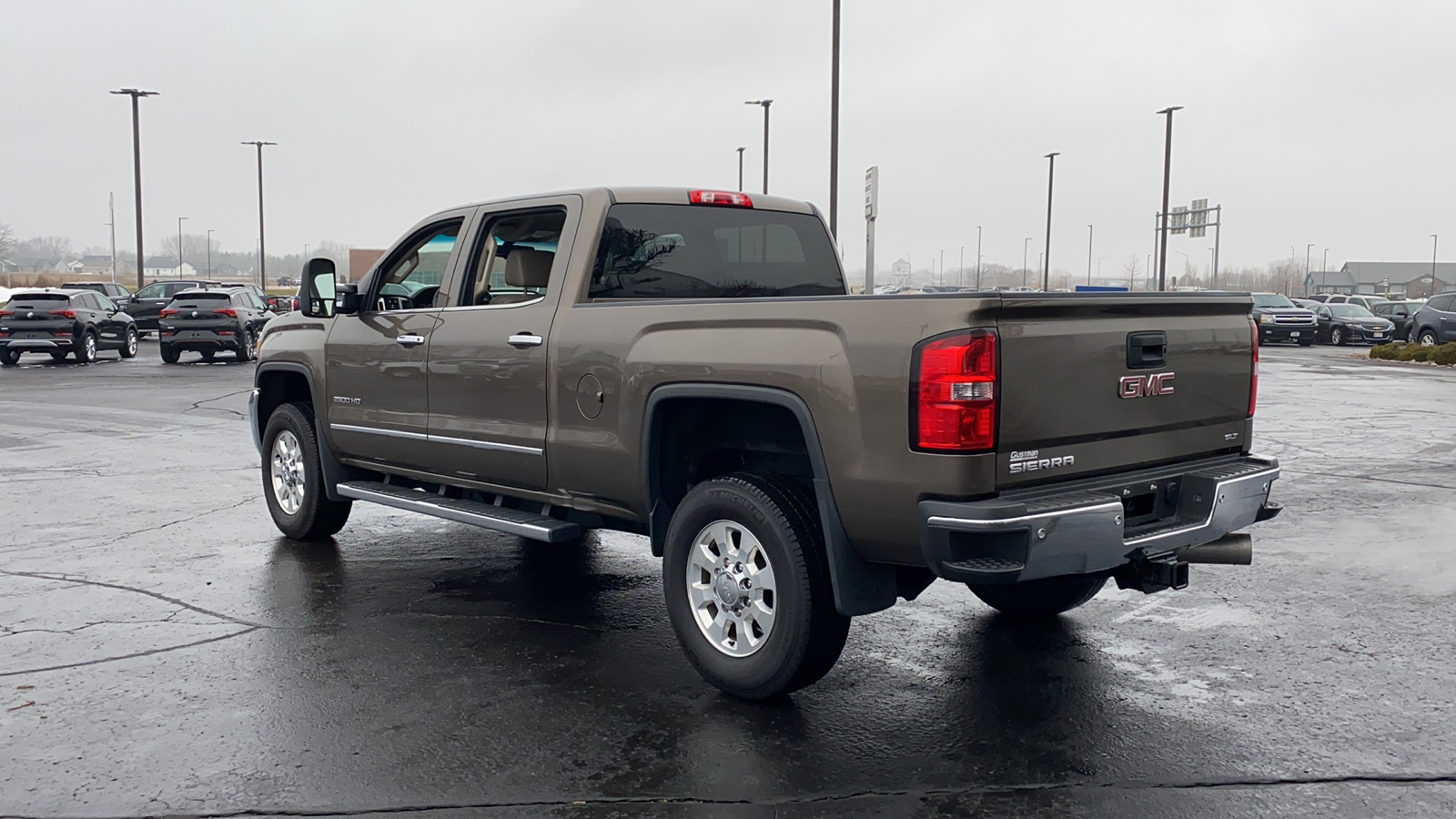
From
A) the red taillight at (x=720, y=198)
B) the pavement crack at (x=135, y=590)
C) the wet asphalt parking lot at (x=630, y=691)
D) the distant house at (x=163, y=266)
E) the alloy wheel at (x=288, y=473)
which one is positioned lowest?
the pavement crack at (x=135, y=590)

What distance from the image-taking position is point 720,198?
6152mm

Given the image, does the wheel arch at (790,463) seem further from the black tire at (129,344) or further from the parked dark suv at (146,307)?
the parked dark suv at (146,307)

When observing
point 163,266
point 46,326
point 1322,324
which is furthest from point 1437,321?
point 163,266

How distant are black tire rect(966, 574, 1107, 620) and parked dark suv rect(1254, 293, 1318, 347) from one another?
36.8m

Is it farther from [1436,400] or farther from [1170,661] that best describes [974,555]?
[1436,400]

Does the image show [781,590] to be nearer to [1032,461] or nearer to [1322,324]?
[1032,461]

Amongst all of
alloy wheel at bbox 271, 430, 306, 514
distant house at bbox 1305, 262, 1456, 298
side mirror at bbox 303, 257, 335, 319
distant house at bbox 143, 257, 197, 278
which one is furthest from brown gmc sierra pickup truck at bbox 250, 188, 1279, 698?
distant house at bbox 143, 257, 197, 278

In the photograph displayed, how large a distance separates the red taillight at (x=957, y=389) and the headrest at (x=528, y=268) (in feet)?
7.66

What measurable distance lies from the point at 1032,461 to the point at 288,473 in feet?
17.0

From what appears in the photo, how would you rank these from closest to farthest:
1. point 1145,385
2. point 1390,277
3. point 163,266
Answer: point 1145,385 → point 1390,277 → point 163,266

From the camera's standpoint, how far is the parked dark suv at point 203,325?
25422 mm

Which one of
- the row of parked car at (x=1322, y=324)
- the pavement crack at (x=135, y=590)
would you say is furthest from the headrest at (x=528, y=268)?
the row of parked car at (x=1322, y=324)

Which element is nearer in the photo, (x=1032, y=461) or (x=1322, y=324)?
(x=1032, y=461)

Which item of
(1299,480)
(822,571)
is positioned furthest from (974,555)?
(1299,480)
